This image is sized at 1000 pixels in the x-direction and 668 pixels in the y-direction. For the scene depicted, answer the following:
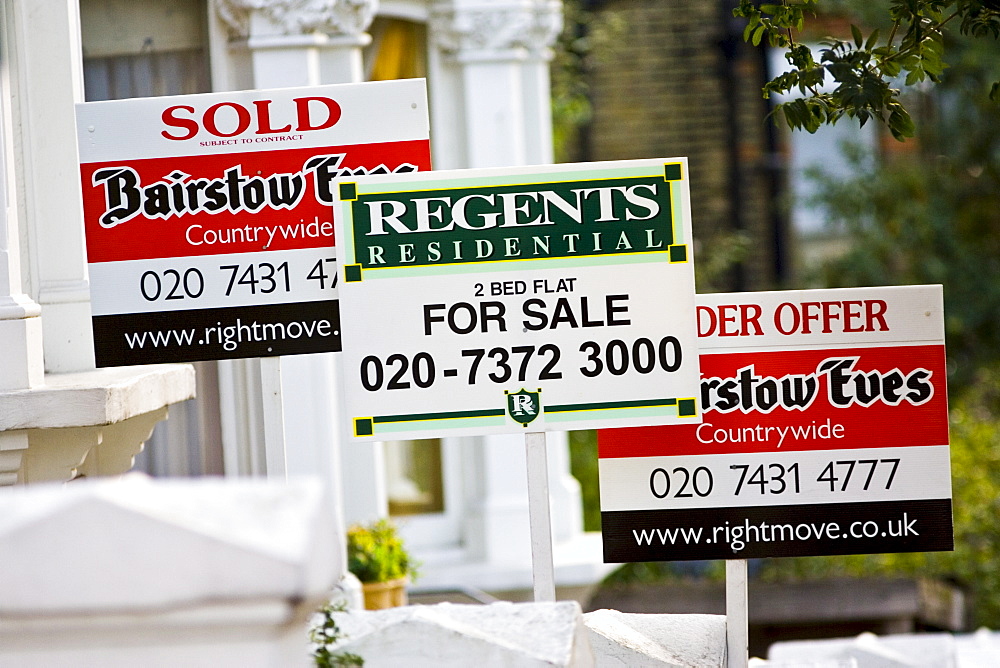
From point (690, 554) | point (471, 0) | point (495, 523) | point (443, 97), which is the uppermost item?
point (471, 0)

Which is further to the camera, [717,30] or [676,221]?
[717,30]

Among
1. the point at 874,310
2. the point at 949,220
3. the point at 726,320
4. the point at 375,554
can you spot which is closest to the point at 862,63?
the point at 874,310

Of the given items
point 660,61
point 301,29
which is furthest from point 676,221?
point 660,61

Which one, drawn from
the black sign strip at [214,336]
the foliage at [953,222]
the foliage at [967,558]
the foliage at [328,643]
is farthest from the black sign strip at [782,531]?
the foliage at [953,222]

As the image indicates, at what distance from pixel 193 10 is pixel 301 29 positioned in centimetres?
45

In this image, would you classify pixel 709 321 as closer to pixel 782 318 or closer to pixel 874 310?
pixel 782 318

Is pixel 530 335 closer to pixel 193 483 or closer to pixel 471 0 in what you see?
pixel 193 483

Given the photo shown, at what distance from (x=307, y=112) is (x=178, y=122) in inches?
15.0

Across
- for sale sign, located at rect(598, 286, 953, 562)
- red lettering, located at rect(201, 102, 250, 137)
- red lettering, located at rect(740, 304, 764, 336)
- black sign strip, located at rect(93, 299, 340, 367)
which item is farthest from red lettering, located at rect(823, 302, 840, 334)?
red lettering, located at rect(201, 102, 250, 137)

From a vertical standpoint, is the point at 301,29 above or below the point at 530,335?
above

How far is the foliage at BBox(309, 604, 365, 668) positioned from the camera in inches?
105

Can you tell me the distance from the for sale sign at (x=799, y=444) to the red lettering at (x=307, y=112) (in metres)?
1.24

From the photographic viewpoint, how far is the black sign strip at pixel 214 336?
12.3 feet

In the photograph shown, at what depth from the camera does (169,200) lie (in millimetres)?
3787
